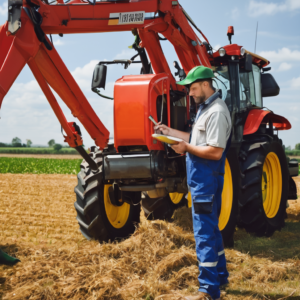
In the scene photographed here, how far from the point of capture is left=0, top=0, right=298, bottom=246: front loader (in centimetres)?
415

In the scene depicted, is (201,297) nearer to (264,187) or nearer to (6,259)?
(6,259)

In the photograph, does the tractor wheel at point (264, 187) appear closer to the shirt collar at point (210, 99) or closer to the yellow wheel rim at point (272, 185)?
the yellow wheel rim at point (272, 185)

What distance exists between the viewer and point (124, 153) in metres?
4.30

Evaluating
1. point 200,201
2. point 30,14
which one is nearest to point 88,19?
point 30,14

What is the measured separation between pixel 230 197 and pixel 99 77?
230 cm

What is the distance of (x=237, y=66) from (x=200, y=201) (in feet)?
10.3

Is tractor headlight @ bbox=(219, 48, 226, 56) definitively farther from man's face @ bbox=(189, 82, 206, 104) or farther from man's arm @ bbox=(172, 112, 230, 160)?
man's arm @ bbox=(172, 112, 230, 160)

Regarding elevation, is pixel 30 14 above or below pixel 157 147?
above

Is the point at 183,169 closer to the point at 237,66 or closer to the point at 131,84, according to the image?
the point at 131,84

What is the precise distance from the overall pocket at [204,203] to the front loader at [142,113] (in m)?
1.05

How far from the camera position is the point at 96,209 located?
16.3ft

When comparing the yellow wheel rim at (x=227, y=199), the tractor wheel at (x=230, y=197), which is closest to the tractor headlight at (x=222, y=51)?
the tractor wheel at (x=230, y=197)

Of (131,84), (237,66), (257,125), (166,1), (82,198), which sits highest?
(166,1)

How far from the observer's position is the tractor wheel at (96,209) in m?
4.95
